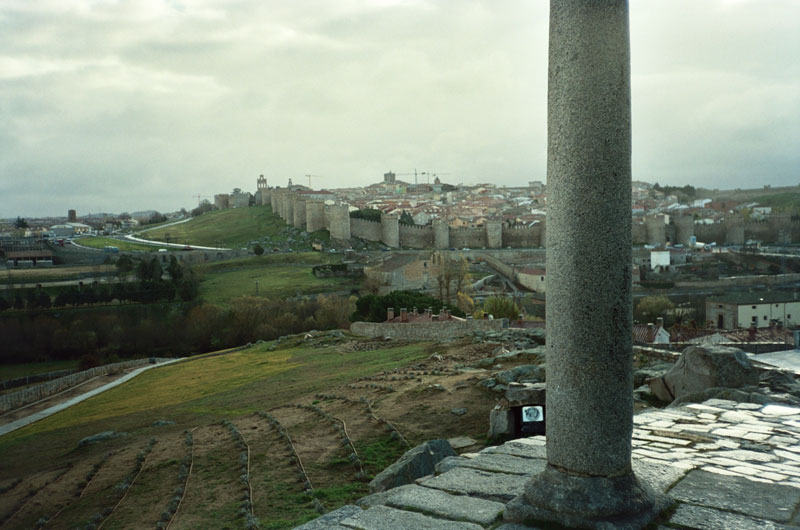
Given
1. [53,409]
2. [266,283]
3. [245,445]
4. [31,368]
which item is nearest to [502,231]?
[266,283]

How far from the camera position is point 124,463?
8148 millimetres

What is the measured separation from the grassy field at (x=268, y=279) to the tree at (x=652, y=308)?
592 inches

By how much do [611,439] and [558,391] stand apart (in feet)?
0.81

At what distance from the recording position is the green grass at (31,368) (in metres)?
18.3

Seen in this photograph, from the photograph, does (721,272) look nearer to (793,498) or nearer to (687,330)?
(687,330)

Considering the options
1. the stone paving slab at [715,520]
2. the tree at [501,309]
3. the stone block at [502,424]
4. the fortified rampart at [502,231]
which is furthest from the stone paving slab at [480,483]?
the fortified rampart at [502,231]

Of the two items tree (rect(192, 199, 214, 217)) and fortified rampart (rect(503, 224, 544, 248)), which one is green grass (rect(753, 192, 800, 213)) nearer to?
fortified rampart (rect(503, 224, 544, 248))

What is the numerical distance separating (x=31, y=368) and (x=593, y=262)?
21676mm

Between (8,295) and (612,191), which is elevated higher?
(612,191)

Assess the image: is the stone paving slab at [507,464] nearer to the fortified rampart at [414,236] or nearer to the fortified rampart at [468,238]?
the fortified rampart at [414,236]

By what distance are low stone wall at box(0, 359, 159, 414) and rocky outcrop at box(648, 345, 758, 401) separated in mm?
16126

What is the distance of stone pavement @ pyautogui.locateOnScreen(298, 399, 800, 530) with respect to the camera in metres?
2.29

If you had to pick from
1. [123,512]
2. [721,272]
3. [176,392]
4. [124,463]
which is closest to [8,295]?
[176,392]

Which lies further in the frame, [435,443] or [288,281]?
[288,281]
